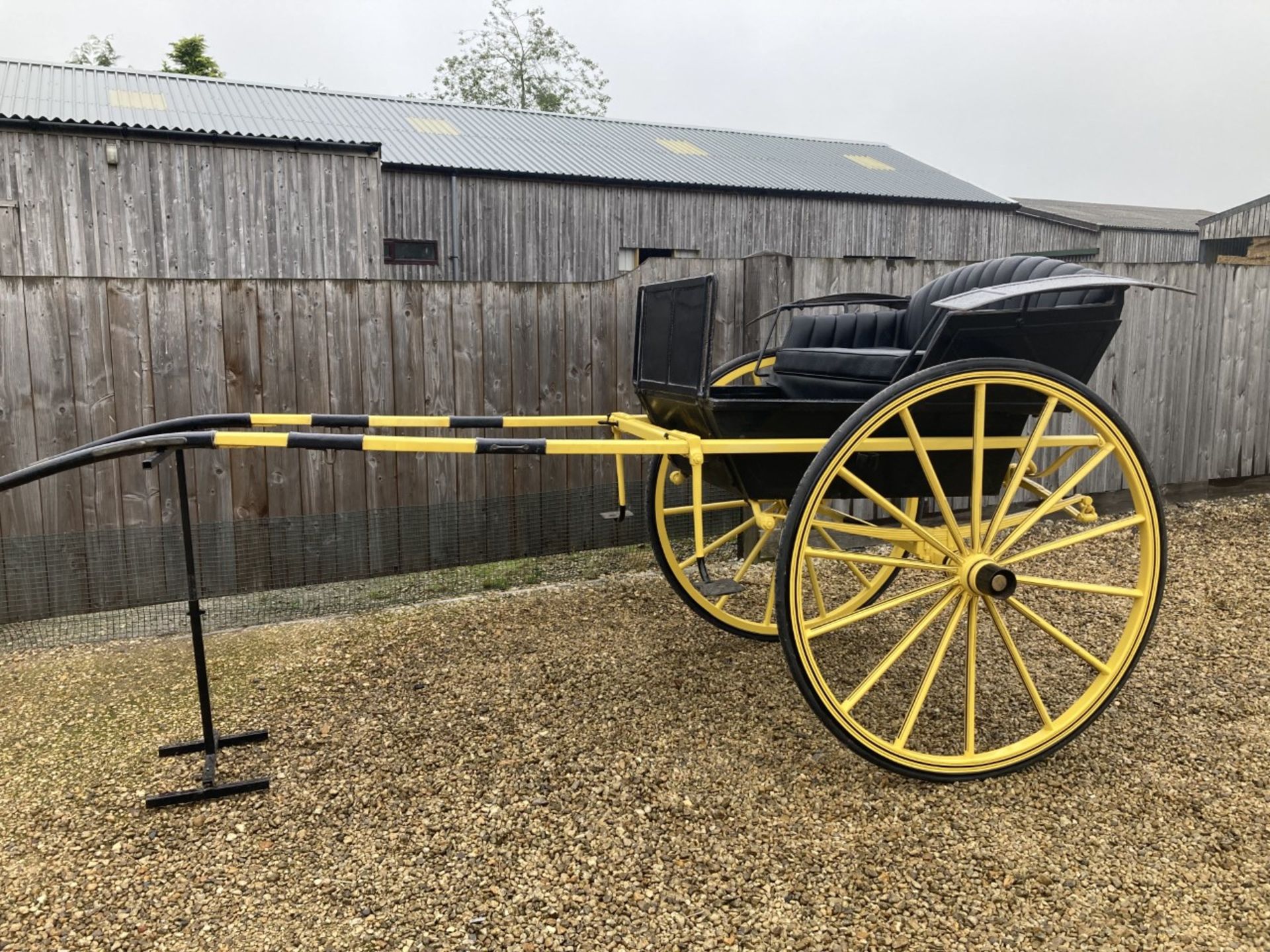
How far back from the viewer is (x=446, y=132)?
46.6 ft

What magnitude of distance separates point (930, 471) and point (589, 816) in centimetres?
134

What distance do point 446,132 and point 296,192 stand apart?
16.1ft

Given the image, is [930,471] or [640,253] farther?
[640,253]

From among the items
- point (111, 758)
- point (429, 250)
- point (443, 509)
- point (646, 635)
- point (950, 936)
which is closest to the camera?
point (950, 936)

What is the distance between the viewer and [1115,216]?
25.4 meters

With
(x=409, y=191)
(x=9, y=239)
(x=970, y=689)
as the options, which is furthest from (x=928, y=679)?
(x=409, y=191)

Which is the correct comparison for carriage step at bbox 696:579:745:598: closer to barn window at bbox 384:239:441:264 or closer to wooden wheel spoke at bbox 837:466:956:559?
wooden wheel spoke at bbox 837:466:956:559

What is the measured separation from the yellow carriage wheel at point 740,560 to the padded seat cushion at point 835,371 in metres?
0.36

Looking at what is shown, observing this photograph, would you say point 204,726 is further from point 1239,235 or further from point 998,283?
point 1239,235

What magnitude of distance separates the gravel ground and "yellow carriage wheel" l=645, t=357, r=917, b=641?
16 cm

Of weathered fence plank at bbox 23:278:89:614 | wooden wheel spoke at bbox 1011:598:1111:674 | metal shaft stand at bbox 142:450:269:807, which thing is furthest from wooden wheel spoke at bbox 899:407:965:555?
weathered fence plank at bbox 23:278:89:614

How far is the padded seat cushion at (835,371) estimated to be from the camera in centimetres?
262

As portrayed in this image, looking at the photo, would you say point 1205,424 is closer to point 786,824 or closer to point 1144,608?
point 1144,608

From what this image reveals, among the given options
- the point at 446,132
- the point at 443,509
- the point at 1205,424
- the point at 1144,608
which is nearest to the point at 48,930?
the point at 443,509
